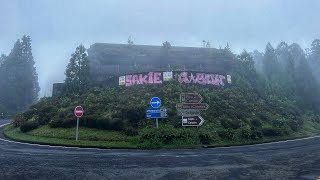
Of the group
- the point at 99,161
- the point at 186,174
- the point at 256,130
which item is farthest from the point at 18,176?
the point at 256,130

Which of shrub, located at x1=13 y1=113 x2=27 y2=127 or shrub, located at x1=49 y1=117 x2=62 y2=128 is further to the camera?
shrub, located at x1=13 y1=113 x2=27 y2=127

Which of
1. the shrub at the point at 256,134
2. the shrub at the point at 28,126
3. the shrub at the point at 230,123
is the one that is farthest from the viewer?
the shrub at the point at 230,123

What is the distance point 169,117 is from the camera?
1032 inches

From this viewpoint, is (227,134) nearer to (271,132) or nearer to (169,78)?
(271,132)

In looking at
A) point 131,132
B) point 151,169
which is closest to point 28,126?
point 131,132

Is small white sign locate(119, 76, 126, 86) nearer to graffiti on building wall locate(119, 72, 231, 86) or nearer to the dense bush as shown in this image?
graffiti on building wall locate(119, 72, 231, 86)

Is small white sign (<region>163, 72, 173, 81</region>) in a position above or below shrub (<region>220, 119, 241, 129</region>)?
above

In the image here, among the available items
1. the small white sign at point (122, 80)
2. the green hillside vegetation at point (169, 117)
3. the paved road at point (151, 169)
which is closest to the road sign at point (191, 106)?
the green hillside vegetation at point (169, 117)

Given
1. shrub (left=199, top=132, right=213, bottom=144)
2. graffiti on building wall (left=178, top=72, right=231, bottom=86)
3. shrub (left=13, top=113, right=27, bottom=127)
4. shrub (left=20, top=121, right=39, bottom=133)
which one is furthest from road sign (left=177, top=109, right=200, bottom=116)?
shrub (left=13, top=113, right=27, bottom=127)

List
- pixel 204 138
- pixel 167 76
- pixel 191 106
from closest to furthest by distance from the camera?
pixel 204 138 < pixel 191 106 < pixel 167 76

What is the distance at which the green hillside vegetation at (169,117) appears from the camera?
21453mm

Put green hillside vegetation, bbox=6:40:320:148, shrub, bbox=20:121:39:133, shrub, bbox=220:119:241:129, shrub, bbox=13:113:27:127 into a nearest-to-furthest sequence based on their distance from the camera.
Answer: green hillside vegetation, bbox=6:40:320:148 → shrub, bbox=20:121:39:133 → shrub, bbox=220:119:241:129 → shrub, bbox=13:113:27:127

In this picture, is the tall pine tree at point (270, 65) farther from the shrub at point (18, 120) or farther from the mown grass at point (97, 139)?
the shrub at point (18, 120)

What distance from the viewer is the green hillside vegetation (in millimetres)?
21453
